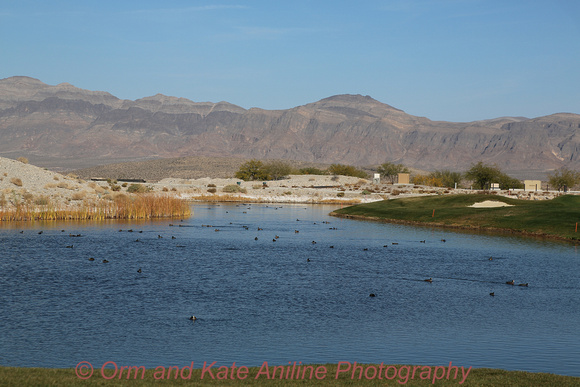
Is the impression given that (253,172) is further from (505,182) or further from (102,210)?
(102,210)

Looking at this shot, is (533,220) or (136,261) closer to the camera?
(136,261)

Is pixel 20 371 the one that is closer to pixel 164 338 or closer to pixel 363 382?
pixel 164 338

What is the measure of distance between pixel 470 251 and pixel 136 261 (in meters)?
21.2

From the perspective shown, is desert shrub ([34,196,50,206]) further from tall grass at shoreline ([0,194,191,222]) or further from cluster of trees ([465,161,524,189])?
cluster of trees ([465,161,524,189])

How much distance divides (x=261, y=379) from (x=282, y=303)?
28.9 ft

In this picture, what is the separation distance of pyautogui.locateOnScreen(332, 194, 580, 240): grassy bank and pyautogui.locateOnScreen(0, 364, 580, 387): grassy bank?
35.1 metres

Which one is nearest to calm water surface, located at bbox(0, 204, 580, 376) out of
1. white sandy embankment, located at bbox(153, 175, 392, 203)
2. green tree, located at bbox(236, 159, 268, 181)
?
white sandy embankment, located at bbox(153, 175, 392, 203)

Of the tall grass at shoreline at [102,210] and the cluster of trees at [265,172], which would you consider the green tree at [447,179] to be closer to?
the cluster of trees at [265,172]

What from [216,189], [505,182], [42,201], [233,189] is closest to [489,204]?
[42,201]

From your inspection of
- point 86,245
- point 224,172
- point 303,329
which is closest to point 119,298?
point 303,329

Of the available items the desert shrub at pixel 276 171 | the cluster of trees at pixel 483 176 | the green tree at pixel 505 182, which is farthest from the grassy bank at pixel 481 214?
the desert shrub at pixel 276 171

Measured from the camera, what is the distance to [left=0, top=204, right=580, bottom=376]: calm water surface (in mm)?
16484

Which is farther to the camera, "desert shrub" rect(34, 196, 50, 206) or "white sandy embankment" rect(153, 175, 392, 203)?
"white sandy embankment" rect(153, 175, 392, 203)

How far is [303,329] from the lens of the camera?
1889 cm
